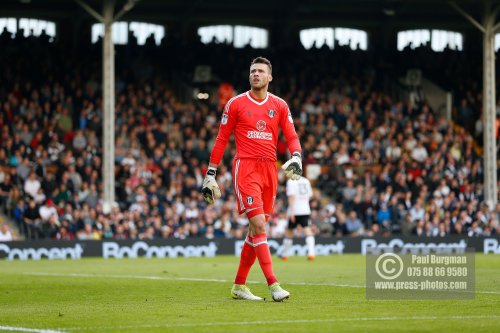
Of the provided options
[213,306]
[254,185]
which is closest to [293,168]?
[254,185]

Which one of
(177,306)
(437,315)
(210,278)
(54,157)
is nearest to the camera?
(437,315)

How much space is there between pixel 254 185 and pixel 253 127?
0.67 metres

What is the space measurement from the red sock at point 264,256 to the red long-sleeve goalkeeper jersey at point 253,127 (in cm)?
95

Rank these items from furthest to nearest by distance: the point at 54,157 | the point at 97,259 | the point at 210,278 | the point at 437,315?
the point at 54,157, the point at 97,259, the point at 210,278, the point at 437,315

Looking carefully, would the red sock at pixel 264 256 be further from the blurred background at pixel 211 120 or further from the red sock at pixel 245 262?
the blurred background at pixel 211 120

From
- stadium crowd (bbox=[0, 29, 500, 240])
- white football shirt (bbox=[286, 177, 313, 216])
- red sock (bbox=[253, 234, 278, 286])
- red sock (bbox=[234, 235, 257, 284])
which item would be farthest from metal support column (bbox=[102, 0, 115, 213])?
red sock (bbox=[253, 234, 278, 286])

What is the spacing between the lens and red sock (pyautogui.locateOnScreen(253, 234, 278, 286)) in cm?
1193

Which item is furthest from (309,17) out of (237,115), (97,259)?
(237,115)

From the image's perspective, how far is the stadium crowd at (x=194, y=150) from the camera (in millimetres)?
30047

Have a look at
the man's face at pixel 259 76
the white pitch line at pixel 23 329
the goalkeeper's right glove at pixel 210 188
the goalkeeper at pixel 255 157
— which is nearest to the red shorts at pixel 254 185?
the goalkeeper at pixel 255 157

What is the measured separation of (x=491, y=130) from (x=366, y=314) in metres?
26.1

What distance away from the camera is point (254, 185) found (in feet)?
40.0

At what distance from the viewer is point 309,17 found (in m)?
46.1

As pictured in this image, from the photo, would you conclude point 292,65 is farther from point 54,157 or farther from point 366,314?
point 366,314
